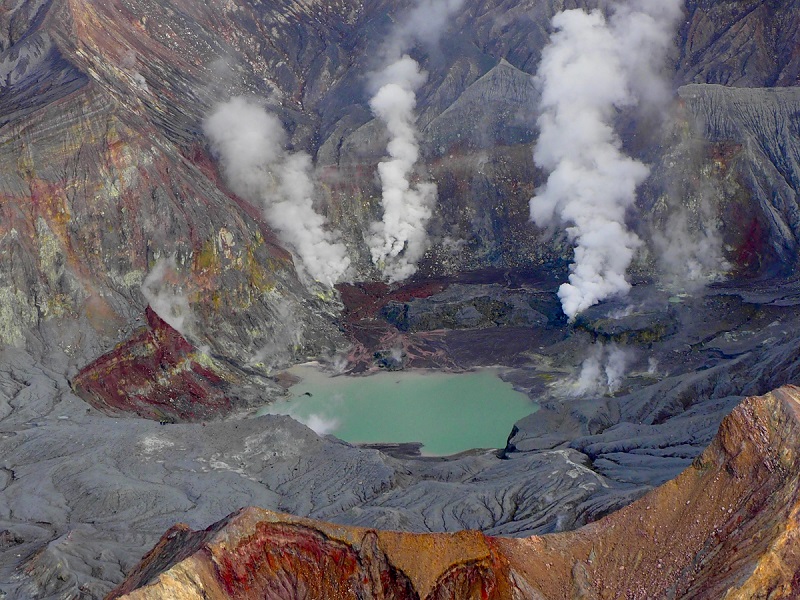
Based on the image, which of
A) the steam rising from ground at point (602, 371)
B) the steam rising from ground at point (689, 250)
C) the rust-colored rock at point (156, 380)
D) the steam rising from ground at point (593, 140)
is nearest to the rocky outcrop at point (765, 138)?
the steam rising from ground at point (689, 250)

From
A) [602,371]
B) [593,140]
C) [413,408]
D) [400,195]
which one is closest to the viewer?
[413,408]

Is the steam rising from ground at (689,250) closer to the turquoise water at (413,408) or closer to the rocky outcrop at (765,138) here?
the rocky outcrop at (765,138)

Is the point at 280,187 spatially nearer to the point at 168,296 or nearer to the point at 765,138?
the point at 168,296

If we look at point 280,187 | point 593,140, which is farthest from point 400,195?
point 593,140

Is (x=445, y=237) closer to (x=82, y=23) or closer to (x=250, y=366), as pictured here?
(x=250, y=366)

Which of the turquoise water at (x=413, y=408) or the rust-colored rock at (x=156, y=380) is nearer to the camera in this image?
the turquoise water at (x=413, y=408)

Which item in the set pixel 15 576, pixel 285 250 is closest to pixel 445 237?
pixel 285 250
